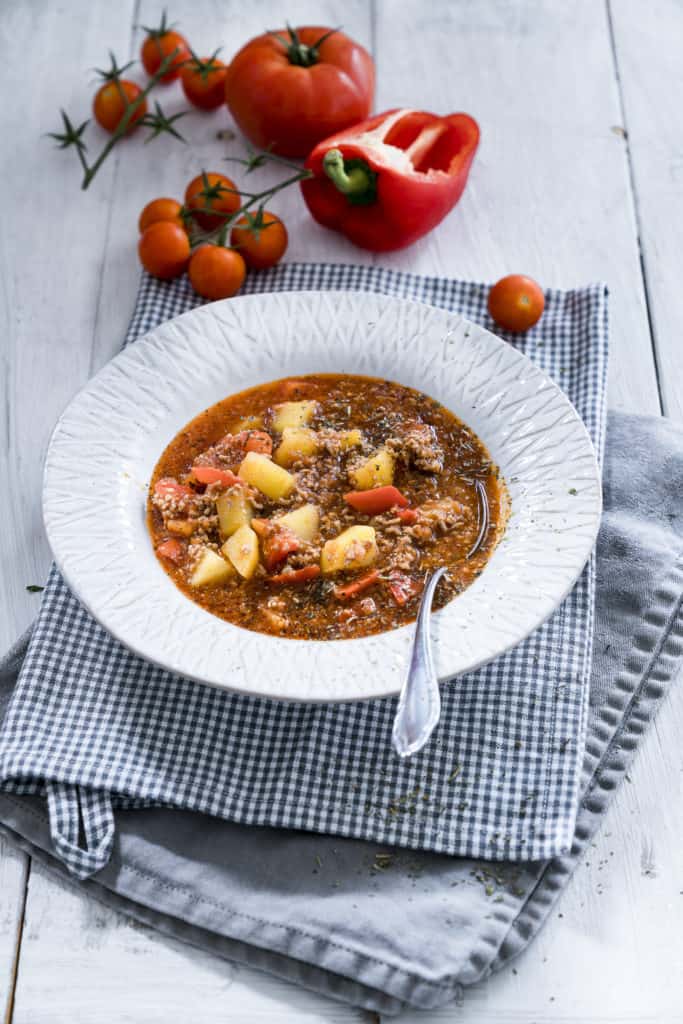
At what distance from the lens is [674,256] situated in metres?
5.30

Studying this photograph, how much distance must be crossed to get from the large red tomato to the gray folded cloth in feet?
10.4

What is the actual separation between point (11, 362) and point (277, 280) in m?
1.24

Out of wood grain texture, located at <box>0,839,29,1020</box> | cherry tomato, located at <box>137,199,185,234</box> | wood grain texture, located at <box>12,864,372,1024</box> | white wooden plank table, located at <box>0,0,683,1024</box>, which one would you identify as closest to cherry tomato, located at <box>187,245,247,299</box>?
cherry tomato, located at <box>137,199,185,234</box>

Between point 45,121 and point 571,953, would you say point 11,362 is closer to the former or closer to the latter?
point 45,121

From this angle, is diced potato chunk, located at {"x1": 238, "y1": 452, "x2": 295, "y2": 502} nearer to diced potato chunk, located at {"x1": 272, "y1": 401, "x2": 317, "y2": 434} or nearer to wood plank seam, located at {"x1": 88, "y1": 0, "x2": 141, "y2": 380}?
diced potato chunk, located at {"x1": 272, "y1": 401, "x2": 317, "y2": 434}

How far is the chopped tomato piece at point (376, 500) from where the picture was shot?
3730 mm

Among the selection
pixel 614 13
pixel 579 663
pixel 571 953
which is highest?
pixel 614 13

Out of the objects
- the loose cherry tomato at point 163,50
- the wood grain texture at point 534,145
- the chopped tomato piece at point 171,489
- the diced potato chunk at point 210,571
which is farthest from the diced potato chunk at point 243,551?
the loose cherry tomato at point 163,50

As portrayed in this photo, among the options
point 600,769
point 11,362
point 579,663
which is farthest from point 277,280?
point 600,769

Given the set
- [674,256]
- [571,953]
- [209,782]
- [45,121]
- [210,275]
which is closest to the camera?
[571,953]

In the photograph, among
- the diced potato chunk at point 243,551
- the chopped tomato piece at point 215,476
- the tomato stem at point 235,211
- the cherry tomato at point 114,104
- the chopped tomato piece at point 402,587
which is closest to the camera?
the chopped tomato piece at point 402,587

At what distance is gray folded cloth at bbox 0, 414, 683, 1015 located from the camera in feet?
10.1

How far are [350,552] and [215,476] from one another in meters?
0.59

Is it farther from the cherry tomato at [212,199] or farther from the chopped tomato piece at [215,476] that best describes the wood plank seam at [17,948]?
the cherry tomato at [212,199]
